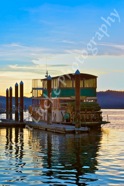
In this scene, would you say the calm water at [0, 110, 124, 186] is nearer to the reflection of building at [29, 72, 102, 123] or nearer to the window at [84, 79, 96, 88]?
the reflection of building at [29, 72, 102, 123]

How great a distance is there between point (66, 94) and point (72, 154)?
25931 millimetres

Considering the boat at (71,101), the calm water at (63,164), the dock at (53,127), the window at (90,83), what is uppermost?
the window at (90,83)

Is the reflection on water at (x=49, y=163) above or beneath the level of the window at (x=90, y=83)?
beneath

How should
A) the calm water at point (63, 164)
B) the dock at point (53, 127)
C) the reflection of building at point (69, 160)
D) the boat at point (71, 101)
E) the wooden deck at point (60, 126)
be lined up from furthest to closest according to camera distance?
the boat at point (71, 101) < the wooden deck at point (60, 126) < the dock at point (53, 127) < the reflection of building at point (69, 160) < the calm water at point (63, 164)

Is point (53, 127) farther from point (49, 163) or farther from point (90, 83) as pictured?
point (49, 163)

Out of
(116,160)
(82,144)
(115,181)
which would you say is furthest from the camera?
(82,144)

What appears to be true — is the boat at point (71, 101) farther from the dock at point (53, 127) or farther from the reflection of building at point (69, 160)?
the reflection of building at point (69, 160)

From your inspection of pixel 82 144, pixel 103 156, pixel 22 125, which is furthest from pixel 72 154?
pixel 22 125

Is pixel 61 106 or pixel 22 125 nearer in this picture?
pixel 61 106

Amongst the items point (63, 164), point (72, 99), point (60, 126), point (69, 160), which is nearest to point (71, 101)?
point (72, 99)

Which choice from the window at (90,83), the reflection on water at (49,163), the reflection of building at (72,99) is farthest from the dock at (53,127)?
the reflection on water at (49,163)

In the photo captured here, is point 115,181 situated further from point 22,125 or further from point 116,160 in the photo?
point 22,125

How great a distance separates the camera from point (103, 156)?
26891 mm

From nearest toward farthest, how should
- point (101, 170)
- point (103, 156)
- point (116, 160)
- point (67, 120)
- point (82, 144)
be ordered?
1. point (101, 170)
2. point (116, 160)
3. point (103, 156)
4. point (82, 144)
5. point (67, 120)
